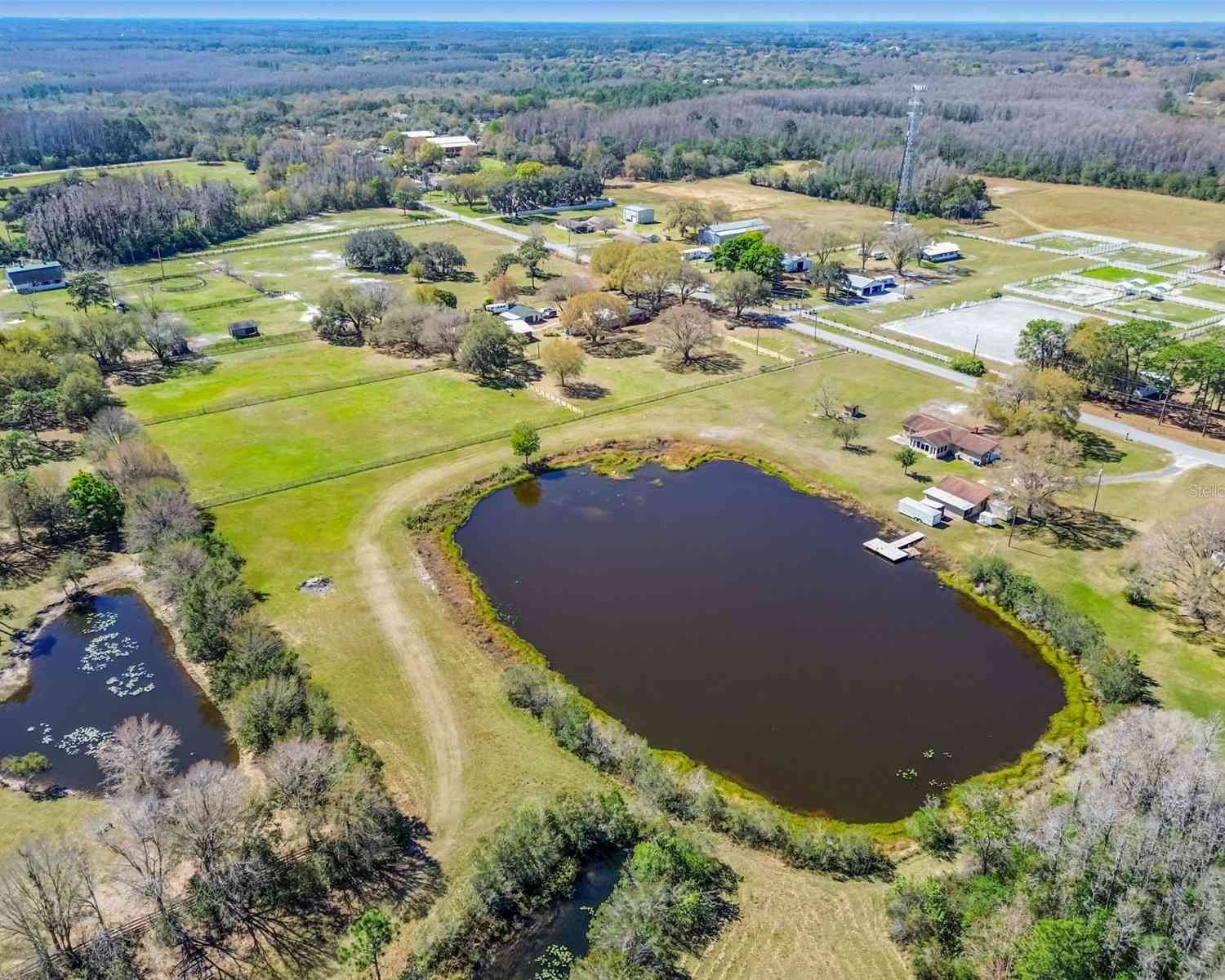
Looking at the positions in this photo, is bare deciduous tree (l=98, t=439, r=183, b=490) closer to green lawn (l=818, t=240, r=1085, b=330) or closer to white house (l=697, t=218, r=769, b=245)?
green lawn (l=818, t=240, r=1085, b=330)

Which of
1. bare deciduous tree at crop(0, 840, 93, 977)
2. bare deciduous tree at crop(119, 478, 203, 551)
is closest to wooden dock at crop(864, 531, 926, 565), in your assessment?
bare deciduous tree at crop(119, 478, 203, 551)

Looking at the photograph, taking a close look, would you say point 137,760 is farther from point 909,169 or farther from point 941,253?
point 909,169

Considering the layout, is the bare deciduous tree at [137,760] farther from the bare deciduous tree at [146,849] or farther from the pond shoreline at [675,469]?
the pond shoreline at [675,469]

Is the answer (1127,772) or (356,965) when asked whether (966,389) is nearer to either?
(1127,772)

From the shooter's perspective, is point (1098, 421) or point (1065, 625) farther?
point (1098, 421)

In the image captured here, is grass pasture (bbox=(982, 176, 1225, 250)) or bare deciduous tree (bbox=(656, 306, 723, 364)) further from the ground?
grass pasture (bbox=(982, 176, 1225, 250))

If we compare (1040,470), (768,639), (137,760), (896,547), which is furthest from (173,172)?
(1040,470)

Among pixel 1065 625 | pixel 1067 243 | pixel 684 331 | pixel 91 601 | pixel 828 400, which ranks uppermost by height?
pixel 1067 243
